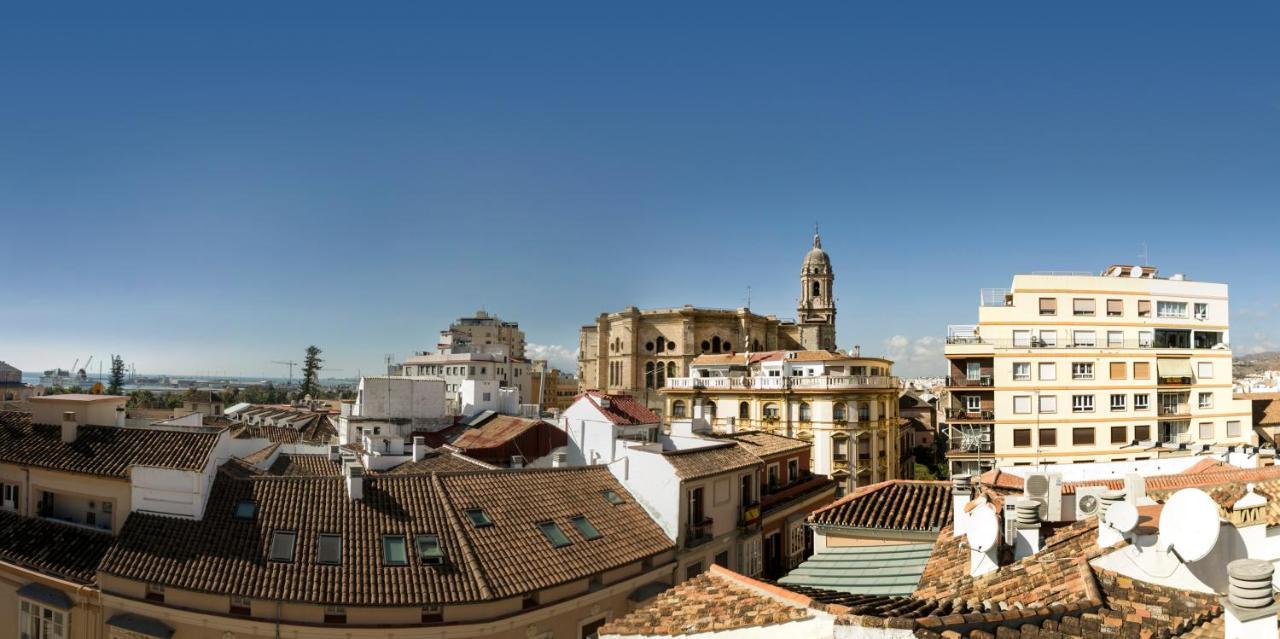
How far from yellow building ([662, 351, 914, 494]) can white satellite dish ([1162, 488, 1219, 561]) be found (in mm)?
32615

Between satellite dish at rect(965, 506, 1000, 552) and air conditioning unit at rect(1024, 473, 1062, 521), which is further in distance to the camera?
air conditioning unit at rect(1024, 473, 1062, 521)

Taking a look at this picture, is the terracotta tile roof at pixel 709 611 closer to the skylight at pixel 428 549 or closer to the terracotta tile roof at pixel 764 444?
the skylight at pixel 428 549

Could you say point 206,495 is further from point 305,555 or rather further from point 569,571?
point 569,571

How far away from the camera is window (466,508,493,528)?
17.6m

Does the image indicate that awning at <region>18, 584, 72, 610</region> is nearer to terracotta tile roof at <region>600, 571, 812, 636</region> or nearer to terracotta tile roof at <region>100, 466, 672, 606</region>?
terracotta tile roof at <region>100, 466, 672, 606</region>

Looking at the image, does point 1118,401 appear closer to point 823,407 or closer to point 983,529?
point 823,407

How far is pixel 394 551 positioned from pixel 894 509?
11.3 m

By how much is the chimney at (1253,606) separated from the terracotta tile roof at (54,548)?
1966cm

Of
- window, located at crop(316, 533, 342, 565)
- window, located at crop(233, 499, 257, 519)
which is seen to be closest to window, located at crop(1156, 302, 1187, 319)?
window, located at crop(316, 533, 342, 565)

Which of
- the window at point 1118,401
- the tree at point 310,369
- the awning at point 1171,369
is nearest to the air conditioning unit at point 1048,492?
the window at point 1118,401

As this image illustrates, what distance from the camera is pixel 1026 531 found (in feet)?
35.7

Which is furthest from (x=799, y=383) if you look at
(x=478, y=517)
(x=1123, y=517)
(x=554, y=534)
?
(x=1123, y=517)

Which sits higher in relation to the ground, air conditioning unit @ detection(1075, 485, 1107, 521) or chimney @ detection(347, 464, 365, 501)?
air conditioning unit @ detection(1075, 485, 1107, 521)

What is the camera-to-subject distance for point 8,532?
61.8 ft
